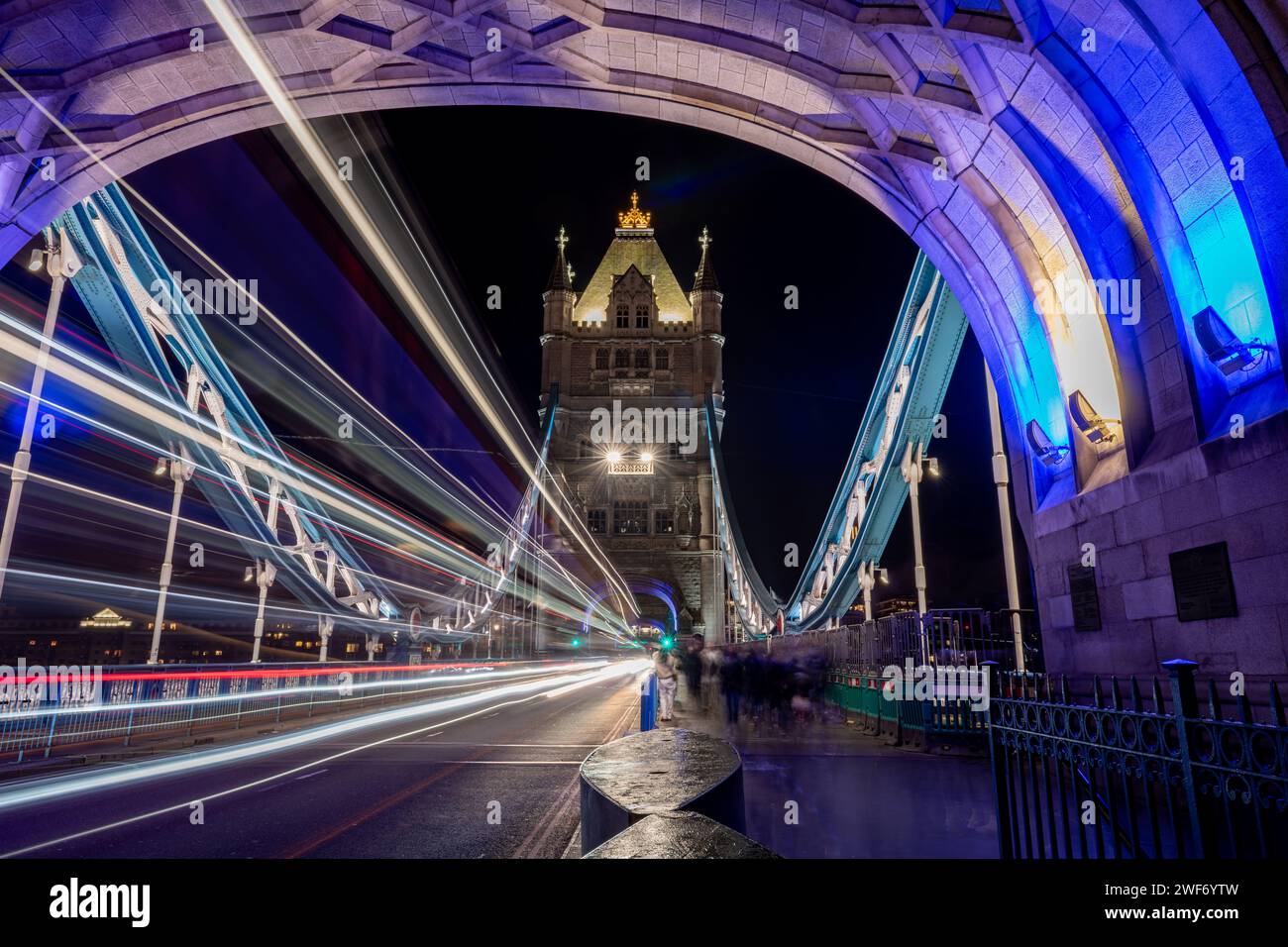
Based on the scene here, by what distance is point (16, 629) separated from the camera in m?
46.0

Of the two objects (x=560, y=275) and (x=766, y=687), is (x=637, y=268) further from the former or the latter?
(x=766, y=687)

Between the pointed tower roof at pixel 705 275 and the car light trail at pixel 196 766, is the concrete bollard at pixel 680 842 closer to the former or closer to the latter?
the car light trail at pixel 196 766

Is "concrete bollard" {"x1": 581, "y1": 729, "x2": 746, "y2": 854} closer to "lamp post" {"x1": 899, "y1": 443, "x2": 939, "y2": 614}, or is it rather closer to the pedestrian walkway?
the pedestrian walkway

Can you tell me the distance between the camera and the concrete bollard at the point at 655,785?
257 cm

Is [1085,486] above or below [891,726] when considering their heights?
above

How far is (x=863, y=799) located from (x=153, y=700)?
12558 millimetres

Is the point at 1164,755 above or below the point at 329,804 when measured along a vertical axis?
above

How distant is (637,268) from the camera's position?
2857 inches

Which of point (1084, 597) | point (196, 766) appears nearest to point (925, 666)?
point (1084, 597)

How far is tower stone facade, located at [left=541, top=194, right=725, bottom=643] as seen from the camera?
62000mm
